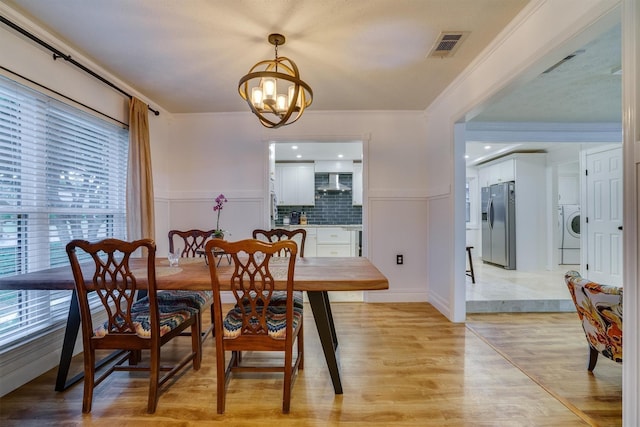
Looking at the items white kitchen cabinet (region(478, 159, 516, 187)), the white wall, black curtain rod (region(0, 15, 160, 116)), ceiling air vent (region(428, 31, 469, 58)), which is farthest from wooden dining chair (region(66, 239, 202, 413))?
white kitchen cabinet (region(478, 159, 516, 187))

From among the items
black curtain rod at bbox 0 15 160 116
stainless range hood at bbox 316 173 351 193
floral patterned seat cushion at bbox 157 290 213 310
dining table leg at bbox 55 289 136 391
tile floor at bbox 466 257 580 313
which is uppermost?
black curtain rod at bbox 0 15 160 116

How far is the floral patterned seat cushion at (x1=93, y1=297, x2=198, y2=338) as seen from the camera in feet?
5.30

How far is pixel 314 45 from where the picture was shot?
2131mm

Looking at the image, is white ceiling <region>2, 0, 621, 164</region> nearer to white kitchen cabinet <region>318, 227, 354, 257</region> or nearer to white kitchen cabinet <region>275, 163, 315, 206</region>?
white kitchen cabinet <region>318, 227, 354, 257</region>

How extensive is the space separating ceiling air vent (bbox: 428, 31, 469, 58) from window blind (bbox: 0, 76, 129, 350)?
9.27 ft

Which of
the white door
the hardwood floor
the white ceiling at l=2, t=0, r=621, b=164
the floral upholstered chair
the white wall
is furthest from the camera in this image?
the white door

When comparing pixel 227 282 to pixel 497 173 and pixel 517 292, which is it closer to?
pixel 517 292

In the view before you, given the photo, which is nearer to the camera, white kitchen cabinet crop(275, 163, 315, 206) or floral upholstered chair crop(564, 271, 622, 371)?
floral upholstered chair crop(564, 271, 622, 371)

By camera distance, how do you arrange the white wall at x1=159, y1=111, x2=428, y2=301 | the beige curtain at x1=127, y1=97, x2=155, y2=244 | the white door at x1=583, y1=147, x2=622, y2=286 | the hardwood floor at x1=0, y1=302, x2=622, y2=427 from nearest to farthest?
Answer: the hardwood floor at x1=0, y1=302, x2=622, y2=427 → the beige curtain at x1=127, y1=97, x2=155, y2=244 → the white wall at x1=159, y1=111, x2=428, y2=301 → the white door at x1=583, y1=147, x2=622, y2=286

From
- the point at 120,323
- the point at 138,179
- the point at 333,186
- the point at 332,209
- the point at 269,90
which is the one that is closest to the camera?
the point at 120,323

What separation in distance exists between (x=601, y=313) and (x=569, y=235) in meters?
4.92

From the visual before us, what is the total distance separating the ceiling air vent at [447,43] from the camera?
2009 mm

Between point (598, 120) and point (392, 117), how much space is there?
2.75m

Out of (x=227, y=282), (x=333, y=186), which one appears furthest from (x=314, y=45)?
(x=333, y=186)
